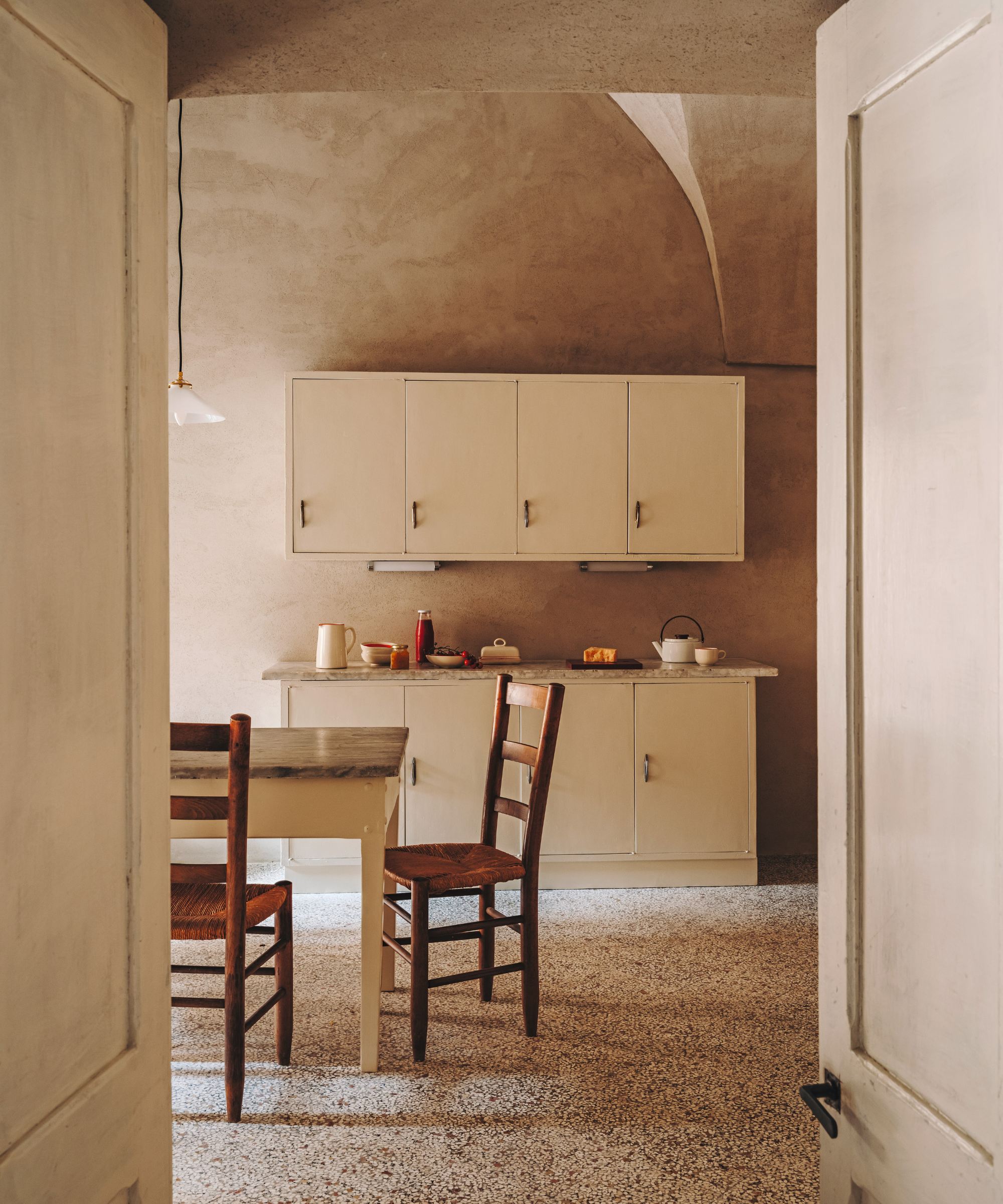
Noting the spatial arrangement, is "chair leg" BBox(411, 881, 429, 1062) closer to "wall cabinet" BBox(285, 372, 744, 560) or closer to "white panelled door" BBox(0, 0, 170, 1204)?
"white panelled door" BBox(0, 0, 170, 1204)

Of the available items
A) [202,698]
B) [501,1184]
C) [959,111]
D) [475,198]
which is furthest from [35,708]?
[475,198]

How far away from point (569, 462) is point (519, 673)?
1.07m

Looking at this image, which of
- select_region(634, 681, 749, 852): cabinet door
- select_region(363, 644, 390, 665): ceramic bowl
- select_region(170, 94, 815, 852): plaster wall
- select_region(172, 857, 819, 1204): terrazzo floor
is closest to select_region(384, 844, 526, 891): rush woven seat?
select_region(172, 857, 819, 1204): terrazzo floor

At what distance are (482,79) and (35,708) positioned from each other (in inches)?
53.2

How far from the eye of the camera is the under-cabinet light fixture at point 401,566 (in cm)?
469

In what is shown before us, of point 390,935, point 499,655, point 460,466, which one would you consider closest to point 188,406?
point 460,466

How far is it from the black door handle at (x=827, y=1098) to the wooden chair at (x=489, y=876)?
1324mm

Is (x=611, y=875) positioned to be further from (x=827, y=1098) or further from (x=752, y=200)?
(x=752, y=200)

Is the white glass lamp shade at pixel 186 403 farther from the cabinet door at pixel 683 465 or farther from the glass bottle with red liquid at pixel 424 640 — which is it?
the cabinet door at pixel 683 465

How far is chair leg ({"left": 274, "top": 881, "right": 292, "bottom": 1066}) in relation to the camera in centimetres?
260

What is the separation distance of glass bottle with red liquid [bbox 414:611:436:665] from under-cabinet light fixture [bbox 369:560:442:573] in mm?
268

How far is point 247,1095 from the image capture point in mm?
2477

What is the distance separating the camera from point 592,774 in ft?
14.0

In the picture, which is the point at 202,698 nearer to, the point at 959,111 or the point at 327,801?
the point at 327,801
